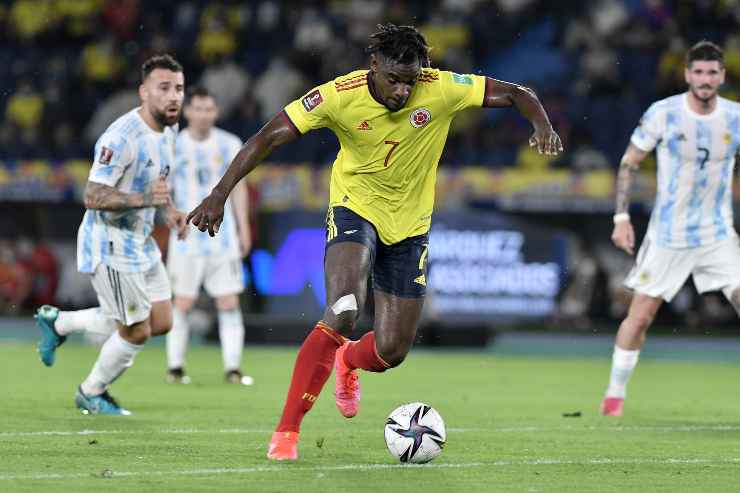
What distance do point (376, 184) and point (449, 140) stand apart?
46.3 feet

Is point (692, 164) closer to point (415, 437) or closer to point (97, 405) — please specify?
point (415, 437)

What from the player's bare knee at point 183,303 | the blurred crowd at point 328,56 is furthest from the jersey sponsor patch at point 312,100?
the blurred crowd at point 328,56

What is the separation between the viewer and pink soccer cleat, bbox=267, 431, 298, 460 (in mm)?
7070

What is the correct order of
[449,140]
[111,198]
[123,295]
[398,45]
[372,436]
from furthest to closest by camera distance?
[449,140]
[123,295]
[111,198]
[372,436]
[398,45]

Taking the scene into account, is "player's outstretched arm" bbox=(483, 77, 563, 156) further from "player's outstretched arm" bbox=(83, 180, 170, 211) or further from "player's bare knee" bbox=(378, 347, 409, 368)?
"player's outstretched arm" bbox=(83, 180, 170, 211)

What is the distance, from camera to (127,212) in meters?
9.43

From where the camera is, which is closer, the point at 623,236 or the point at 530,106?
the point at 530,106

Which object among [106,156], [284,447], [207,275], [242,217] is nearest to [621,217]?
[106,156]

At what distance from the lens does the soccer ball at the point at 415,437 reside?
7102 mm

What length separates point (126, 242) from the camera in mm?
9422

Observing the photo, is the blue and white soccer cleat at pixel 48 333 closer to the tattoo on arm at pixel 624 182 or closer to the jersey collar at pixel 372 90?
the jersey collar at pixel 372 90

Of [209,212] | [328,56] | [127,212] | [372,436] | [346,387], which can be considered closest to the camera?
[209,212]

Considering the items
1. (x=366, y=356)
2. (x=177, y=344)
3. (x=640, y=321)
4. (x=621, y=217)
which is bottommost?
(x=177, y=344)

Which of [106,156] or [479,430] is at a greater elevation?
[106,156]
